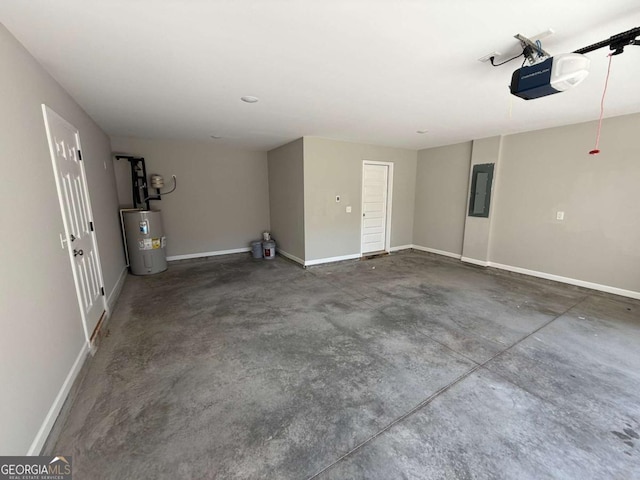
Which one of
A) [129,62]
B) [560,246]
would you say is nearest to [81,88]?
[129,62]

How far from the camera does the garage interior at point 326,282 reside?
1533mm

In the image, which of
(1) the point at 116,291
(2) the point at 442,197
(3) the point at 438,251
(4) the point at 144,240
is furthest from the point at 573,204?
(4) the point at 144,240

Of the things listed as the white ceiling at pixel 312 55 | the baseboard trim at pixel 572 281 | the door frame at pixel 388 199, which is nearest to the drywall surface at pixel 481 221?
the baseboard trim at pixel 572 281

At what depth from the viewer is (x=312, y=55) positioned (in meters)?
2.01

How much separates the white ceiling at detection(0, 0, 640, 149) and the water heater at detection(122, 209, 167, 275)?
1603 millimetres

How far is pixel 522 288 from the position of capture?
4.14 metres

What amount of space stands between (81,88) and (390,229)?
5.69 m

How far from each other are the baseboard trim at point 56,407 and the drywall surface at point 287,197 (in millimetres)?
3573

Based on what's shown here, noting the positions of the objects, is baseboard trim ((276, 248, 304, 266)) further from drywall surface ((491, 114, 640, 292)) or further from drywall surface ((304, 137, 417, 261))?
drywall surface ((491, 114, 640, 292))

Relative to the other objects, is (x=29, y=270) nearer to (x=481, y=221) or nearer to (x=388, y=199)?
(x=388, y=199)

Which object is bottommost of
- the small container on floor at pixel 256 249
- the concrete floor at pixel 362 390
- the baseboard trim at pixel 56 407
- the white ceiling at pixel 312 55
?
the concrete floor at pixel 362 390

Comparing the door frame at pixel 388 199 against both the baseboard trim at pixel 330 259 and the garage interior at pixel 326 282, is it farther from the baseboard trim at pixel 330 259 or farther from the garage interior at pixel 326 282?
the garage interior at pixel 326 282

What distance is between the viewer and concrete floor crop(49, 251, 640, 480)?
58.9 inches

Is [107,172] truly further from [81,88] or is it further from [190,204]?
[81,88]
